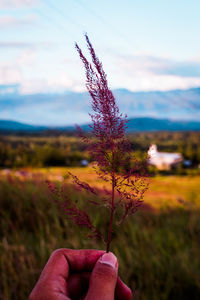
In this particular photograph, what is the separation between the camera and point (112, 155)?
0.71 metres

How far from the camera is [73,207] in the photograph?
0.72m

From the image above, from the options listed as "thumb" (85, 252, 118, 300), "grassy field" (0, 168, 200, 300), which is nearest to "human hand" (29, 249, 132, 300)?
"thumb" (85, 252, 118, 300)

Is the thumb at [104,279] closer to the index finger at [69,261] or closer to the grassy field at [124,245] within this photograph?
the index finger at [69,261]

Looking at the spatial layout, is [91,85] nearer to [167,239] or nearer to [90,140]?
[90,140]

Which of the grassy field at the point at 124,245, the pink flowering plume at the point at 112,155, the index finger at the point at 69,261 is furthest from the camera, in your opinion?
the grassy field at the point at 124,245

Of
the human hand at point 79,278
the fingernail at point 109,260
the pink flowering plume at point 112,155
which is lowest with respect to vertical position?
the human hand at point 79,278

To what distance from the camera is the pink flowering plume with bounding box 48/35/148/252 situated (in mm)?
669

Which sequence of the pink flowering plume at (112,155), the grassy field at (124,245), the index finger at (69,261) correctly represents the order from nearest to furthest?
1. the pink flowering plume at (112,155)
2. the index finger at (69,261)
3. the grassy field at (124,245)

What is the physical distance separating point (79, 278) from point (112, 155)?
38 centimetres

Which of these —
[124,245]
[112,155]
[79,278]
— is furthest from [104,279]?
[124,245]

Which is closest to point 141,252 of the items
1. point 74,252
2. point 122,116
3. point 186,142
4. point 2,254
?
point 2,254

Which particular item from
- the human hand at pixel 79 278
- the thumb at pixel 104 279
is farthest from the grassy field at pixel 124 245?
the thumb at pixel 104 279

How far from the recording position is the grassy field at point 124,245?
2.84 m

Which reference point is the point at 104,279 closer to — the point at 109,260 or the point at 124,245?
the point at 109,260
